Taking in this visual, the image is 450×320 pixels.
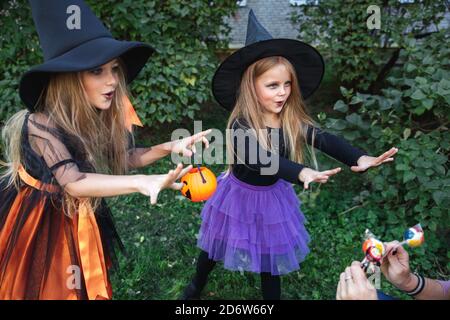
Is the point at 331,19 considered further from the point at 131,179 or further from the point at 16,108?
the point at 131,179

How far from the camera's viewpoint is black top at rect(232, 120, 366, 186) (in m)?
1.99

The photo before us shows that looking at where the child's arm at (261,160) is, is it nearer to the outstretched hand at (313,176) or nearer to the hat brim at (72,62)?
the outstretched hand at (313,176)

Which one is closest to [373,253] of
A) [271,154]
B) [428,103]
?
[271,154]

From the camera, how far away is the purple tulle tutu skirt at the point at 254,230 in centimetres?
229

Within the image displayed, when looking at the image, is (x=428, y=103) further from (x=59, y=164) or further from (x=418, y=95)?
(x=59, y=164)

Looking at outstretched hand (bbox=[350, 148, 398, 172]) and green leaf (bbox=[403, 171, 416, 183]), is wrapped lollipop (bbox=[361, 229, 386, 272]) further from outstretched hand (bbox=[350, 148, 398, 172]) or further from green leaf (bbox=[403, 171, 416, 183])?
green leaf (bbox=[403, 171, 416, 183])

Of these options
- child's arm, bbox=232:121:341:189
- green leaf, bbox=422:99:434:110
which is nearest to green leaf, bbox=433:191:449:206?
green leaf, bbox=422:99:434:110

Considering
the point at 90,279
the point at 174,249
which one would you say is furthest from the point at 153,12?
the point at 90,279

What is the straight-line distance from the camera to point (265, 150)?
2.09m

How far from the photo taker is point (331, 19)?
4.74 m

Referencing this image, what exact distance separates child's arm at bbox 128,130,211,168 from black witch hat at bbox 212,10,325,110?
47 cm

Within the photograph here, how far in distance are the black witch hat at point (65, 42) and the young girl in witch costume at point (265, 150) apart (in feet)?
2.28

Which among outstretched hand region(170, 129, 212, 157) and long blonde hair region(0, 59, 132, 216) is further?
outstretched hand region(170, 129, 212, 157)

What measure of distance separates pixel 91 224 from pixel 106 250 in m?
0.25
